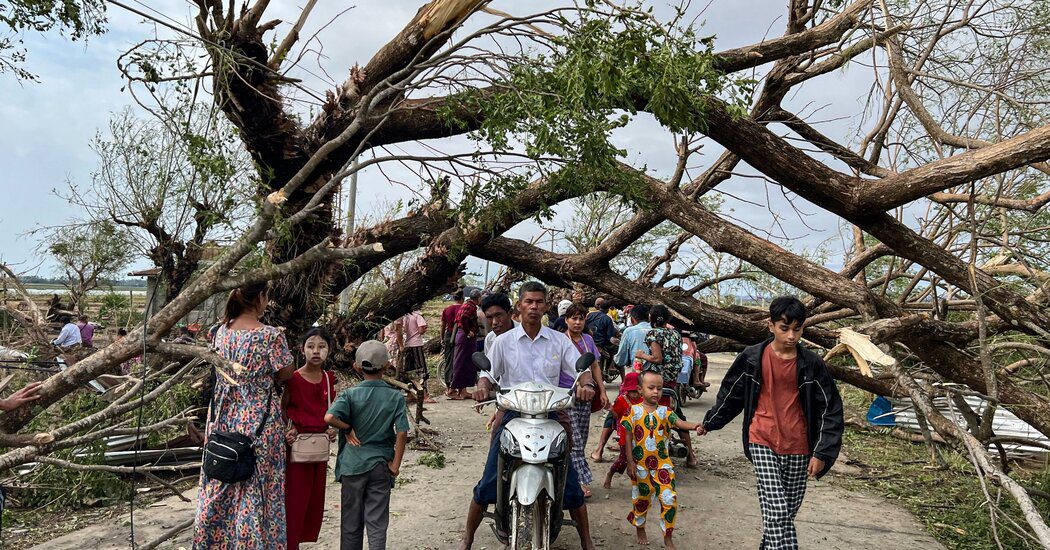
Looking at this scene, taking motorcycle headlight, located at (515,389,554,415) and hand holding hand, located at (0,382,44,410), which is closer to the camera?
hand holding hand, located at (0,382,44,410)

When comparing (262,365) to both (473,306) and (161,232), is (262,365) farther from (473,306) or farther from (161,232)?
(161,232)

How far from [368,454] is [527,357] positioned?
1.24m

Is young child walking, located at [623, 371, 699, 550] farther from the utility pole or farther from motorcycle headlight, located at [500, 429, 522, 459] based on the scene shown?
the utility pole

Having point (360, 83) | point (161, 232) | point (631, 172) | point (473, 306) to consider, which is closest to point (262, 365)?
point (631, 172)

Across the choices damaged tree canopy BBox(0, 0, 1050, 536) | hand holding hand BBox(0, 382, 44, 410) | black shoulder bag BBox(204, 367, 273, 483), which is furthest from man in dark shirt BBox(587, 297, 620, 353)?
hand holding hand BBox(0, 382, 44, 410)

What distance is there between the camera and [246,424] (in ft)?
12.9

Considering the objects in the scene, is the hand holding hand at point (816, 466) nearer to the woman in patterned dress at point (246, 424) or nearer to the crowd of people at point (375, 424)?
the crowd of people at point (375, 424)

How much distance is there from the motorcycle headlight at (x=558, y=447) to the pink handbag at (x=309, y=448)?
1404mm

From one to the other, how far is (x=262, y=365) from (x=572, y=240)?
1774cm

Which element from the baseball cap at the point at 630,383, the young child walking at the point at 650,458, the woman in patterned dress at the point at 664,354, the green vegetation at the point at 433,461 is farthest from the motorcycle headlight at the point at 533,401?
the green vegetation at the point at 433,461

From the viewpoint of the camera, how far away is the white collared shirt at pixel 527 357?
481cm

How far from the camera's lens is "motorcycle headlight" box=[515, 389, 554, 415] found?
4344 millimetres

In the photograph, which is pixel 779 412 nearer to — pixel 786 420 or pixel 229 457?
pixel 786 420

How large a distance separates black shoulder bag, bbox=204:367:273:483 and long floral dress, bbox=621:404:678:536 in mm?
2787
